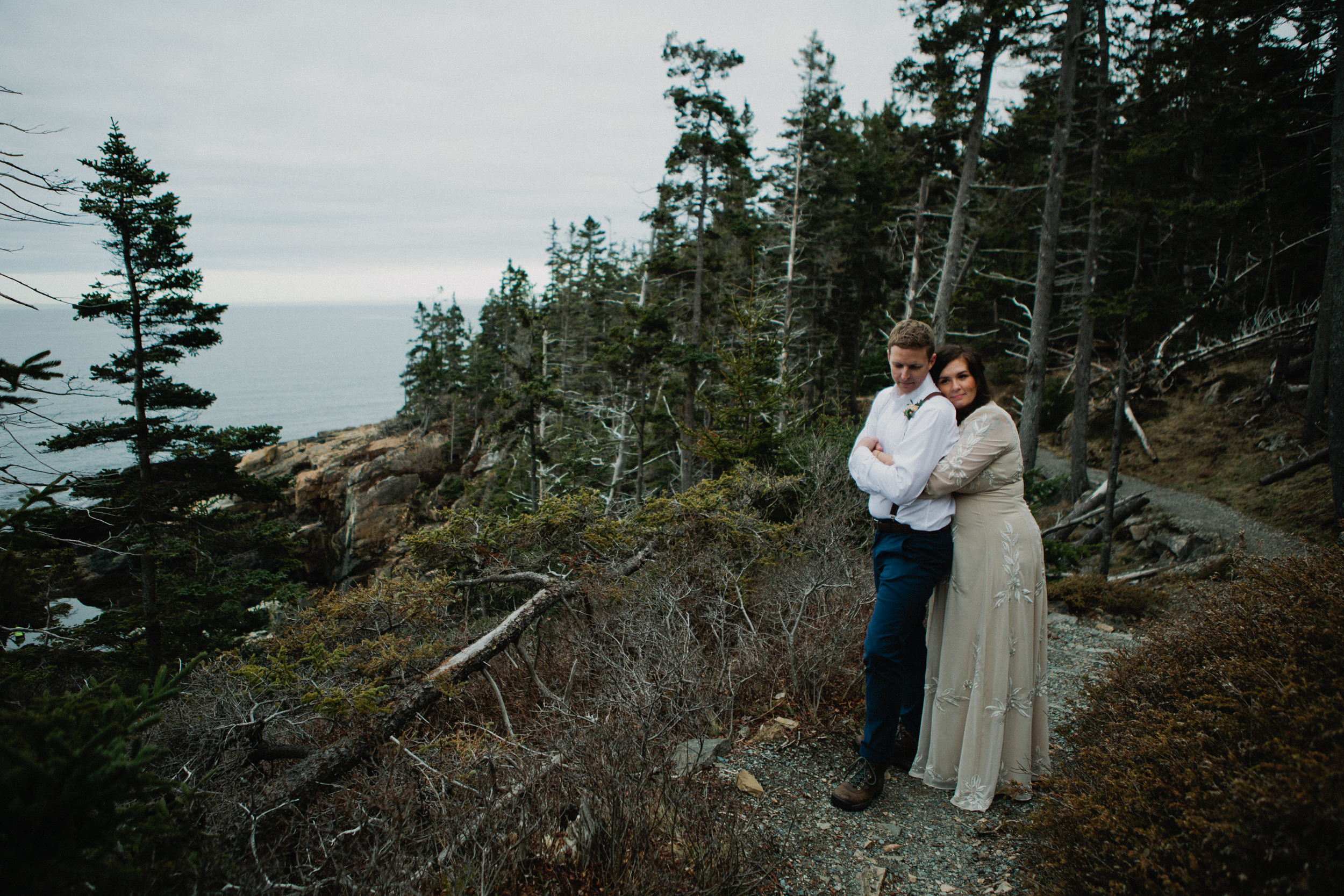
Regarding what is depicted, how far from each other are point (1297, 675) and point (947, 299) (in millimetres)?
12354

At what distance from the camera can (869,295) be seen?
26859mm

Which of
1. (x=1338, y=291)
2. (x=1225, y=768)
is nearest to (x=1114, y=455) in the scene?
(x=1338, y=291)

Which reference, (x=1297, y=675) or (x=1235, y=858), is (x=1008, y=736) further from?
(x=1235, y=858)

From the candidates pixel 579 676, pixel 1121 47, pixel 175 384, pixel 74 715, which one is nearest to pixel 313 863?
pixel 74 715

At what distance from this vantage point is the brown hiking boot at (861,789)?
3.19 meters

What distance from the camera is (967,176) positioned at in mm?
12883

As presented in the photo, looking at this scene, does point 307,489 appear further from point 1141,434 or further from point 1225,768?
point 1225,768

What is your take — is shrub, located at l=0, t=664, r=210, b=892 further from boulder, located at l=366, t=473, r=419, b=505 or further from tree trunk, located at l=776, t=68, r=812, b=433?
boulder, located at l=366, t=473, r=419, b=505

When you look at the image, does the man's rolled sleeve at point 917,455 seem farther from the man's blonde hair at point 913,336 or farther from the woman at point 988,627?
the man's blonde hair at point 913,336

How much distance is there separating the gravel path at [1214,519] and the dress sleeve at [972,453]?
8.53 m

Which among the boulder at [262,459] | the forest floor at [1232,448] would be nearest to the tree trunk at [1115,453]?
the forest floor at [1232,448]

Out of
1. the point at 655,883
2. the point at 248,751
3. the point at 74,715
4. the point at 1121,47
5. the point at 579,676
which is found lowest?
the point at 579,676

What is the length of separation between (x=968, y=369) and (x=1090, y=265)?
13959mm

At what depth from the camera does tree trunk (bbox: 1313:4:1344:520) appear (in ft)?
29.0
